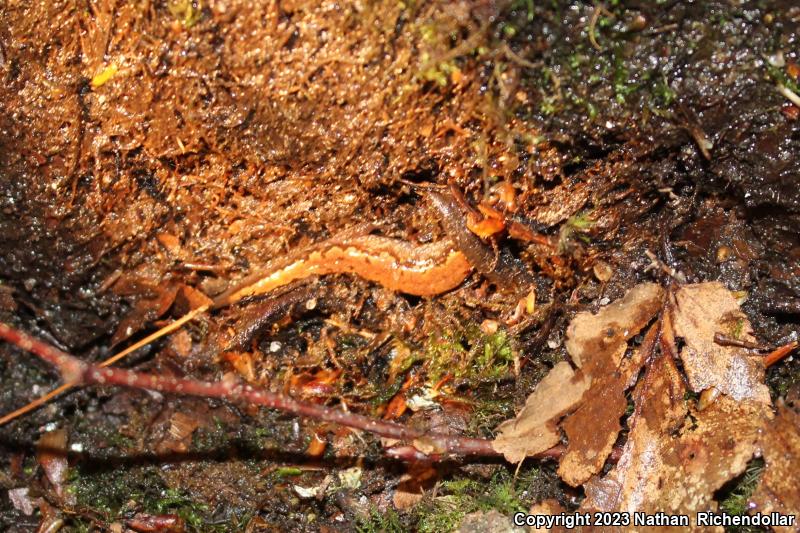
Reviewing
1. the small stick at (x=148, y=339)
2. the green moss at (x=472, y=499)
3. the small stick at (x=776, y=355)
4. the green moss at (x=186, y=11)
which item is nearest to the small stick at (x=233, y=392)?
the green moss at (x=472, y=499)

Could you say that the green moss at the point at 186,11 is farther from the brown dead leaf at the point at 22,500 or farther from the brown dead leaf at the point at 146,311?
the brown dead leaf at the point at 22,500

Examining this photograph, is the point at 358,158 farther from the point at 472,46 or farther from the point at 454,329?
the point at 454,329

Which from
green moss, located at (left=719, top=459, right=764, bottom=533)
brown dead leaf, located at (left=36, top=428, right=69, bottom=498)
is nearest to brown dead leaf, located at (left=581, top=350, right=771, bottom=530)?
green moss, located at (left=719, top=459, right=764, bottom=533)

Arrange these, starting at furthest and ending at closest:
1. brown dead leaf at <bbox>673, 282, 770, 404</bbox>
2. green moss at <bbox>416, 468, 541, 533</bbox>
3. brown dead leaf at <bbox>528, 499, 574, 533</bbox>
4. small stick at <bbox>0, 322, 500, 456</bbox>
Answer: green moss at <bbox>416, 468, 541, 533</bbox>, brown dead leaf at <bbox>528, 499, 574, 533</bbox>, brown dead leaf at <bbox>673, 282, 770, 404</bbox>, small stick at <bbox>0, 322, 500, 456</bbox>

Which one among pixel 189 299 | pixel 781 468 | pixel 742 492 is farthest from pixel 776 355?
pixel 189 299

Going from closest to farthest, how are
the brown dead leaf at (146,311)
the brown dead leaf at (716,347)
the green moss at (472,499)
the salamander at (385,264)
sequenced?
the brown dead leaf at (716,347)
the green moss at (472,499)
the salamander at (385,264)
the brown dead leaf at (146,311)

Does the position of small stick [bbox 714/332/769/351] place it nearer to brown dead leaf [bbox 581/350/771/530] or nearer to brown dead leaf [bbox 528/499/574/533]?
brown dead leaf [bbox 581/350/771/530]

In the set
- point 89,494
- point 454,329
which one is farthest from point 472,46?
point 89,494
